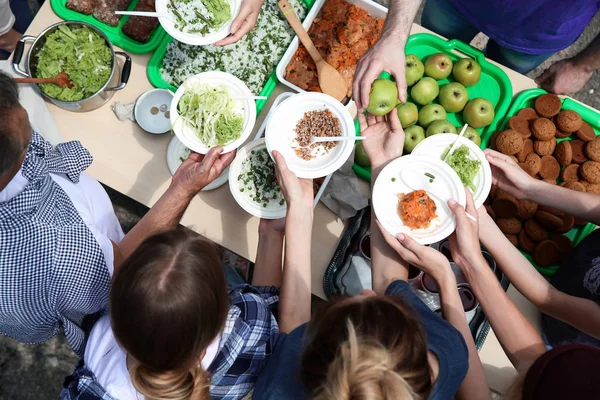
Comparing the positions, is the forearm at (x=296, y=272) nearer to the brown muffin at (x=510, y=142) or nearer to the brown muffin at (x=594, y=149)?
the brown muffin at (x=510, y=142)

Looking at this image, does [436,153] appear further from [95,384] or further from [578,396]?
[95,384]

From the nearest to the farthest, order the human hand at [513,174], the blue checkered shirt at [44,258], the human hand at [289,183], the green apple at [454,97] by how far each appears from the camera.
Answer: the blue checkered shirt at [44,258] < the human hand at [289,183] < the human hand at [513,174] < the green apple at [454,97]

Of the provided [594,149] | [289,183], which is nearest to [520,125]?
[594,149]

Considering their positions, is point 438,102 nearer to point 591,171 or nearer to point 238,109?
point 591,171

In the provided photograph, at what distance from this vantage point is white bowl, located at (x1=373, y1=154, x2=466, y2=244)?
1.97m

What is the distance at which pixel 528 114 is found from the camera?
94.3 inches

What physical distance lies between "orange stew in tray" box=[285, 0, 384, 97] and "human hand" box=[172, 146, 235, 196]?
696mm

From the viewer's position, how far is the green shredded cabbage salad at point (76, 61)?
2.28 metres

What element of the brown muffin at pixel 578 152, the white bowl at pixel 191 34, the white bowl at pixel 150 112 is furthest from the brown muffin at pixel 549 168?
the white bowl at pixel 150 112

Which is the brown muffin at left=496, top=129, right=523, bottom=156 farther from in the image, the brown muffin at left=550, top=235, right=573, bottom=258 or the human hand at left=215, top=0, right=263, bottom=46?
the human hand at left=215, top=0, right=263, bottom=46

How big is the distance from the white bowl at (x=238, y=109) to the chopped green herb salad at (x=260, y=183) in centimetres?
21

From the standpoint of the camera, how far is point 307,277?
1982 millimetres

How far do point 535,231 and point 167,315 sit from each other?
1.98 m

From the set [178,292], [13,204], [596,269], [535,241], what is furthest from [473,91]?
[13,204]
